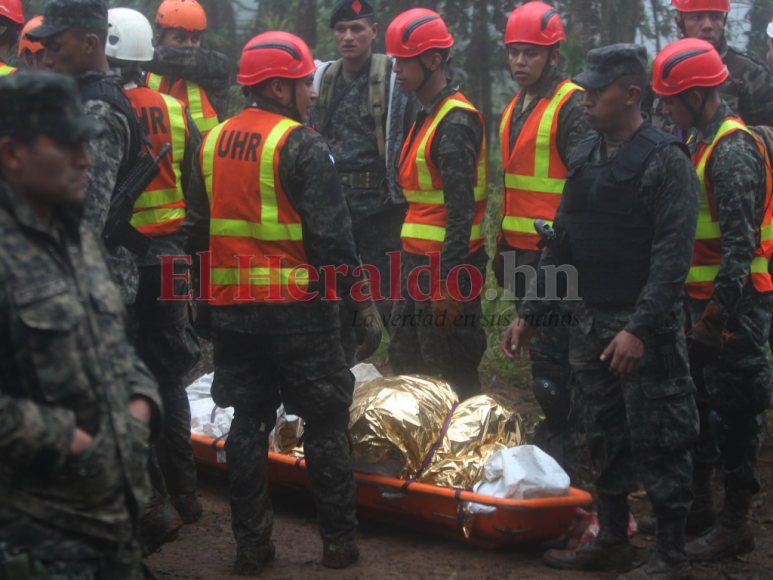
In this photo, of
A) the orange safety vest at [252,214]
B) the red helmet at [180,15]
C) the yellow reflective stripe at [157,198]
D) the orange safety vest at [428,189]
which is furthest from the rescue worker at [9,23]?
the orange safety vest at [428,189]

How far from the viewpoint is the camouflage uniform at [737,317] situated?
3.32m

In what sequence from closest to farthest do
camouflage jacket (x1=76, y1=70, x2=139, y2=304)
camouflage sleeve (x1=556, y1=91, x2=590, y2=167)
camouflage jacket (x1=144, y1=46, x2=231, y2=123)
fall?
camouflage jacket (x1=76, y1=70, x2=139, y2=304)
camouflage sleeve (x1=556, y1=91, x2=590, y2=167)
camouflage jacket (x1=144, y1=46, x2=231, y2=123)

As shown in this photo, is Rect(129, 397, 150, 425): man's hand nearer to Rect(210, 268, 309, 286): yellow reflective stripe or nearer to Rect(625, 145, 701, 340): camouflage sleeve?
Rect(210, 268, 309, 286): yellow reflective stripe

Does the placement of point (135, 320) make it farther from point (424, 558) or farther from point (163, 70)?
point (163, 70)

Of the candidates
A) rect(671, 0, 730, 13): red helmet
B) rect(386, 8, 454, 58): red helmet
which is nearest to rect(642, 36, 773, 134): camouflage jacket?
rect(671, 0, 730, 13): red helmet

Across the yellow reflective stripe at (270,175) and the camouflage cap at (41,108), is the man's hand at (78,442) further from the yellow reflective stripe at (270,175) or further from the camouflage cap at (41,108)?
the yellow reflective stripe at (270,175)

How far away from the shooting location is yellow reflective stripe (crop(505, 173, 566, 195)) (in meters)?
4.34

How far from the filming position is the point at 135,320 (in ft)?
12.4

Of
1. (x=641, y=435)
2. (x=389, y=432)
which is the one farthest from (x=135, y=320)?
(x=641, y=435)

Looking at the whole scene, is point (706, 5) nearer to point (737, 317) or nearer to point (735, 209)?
point (735, 209)

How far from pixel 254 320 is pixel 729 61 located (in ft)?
11.1

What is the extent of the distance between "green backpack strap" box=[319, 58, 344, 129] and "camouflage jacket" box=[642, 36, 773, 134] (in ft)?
7.05

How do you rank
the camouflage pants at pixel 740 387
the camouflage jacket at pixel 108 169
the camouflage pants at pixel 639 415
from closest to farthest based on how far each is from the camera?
the camouflage jacket at pixel 108 169, the camouflage pants at pixel 639 415, the camouflage pants at pixel 740 387

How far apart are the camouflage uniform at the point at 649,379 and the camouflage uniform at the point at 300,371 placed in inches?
37.7
